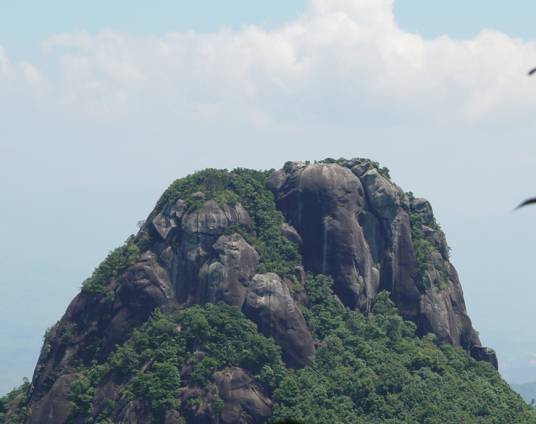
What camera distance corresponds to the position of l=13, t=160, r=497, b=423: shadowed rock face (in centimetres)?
9894

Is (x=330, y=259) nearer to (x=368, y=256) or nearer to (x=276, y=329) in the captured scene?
(x=368, y=256)

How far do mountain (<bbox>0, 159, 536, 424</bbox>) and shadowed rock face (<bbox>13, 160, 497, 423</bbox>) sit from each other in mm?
134

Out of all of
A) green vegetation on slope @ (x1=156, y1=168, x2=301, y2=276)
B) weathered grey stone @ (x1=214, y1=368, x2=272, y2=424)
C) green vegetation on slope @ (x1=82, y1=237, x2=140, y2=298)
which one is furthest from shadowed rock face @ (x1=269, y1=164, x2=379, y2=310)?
weathered grey stone @ (x1=214, y1=368, x2=272, y2=424)

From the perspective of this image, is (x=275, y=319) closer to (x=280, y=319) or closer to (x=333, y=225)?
(x=280, y=319)

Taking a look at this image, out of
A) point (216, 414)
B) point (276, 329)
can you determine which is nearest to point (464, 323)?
point (276, 329)

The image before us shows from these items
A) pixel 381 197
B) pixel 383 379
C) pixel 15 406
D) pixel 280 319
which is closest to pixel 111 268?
pixel 15 406

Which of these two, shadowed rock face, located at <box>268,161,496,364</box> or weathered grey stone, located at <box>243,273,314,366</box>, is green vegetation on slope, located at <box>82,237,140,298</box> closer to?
weathered grey stone, located at <box>243,273,314,366</box>

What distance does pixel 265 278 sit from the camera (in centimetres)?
10119

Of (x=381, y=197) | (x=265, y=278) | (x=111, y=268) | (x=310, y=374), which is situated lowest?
(x=310, y=374)

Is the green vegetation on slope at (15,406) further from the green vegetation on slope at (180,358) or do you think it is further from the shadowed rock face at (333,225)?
the shadowed rock face at (333,225)

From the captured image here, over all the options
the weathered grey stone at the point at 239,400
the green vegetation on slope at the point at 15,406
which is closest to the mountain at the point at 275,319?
the weathered grey stone at the point at 239,400

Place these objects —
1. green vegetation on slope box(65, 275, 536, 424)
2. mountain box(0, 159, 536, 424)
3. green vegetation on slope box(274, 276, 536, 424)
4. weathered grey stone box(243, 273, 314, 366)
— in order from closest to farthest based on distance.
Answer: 1. green vegetation on slope box(65, 275, 536, 424)
2. green vegetation on slope box(274, 276, 536, 424)
3. mountain box(0, 159, 536, 424)
4. weathered grey stone box(243, 273, 314, 366)

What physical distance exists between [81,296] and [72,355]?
5.98 metres

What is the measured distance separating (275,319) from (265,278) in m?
3.74
